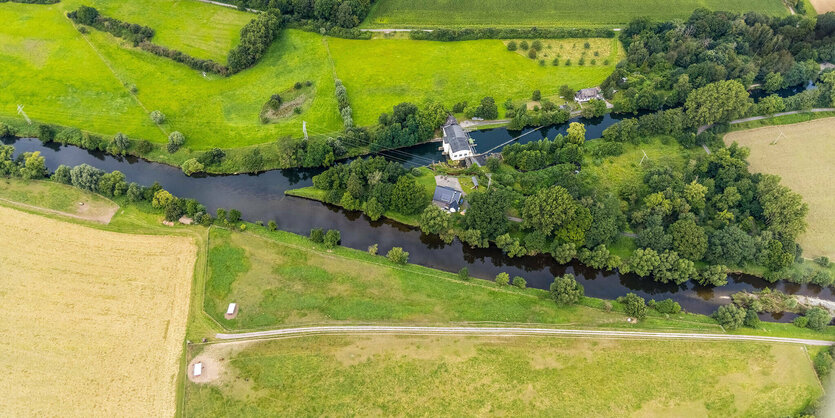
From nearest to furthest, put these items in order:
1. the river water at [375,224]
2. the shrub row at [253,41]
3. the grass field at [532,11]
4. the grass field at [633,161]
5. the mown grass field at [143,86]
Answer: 1. the river water at [375,224]
2. the grass field at [633,161]
3. the mown grass field at [143,86]
4. the shrub row at [253,41]
5. the grass field at [532,11]

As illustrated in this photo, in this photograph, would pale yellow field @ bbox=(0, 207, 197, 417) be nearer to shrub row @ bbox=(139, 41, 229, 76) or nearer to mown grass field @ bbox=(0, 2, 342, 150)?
mown grass field @ bbox=(0, 2, 342, 150)

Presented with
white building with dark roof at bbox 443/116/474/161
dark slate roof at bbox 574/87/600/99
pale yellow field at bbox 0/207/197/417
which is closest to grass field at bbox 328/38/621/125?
dark slate roof at bbox 574/87/600/99

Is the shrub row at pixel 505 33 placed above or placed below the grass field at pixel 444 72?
above

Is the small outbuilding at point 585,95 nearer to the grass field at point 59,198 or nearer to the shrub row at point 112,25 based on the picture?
the grass field at point 59,198

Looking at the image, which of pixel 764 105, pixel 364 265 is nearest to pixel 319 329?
pixel 364 265

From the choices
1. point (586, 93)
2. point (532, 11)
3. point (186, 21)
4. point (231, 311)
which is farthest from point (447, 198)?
point (186, 21)

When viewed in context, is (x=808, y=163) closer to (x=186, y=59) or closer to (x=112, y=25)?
(x=186, y=59)

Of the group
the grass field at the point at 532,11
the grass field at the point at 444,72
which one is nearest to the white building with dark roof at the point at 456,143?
the grass field at the point at 444,72
